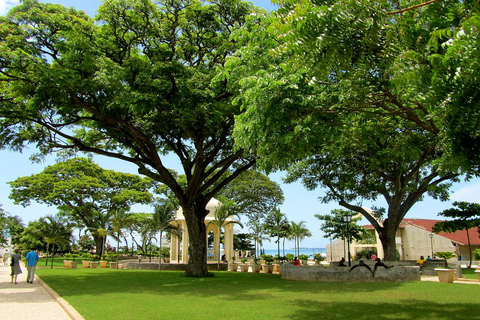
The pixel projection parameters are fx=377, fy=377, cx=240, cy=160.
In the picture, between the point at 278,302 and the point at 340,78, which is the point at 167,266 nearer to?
the point at 278,302

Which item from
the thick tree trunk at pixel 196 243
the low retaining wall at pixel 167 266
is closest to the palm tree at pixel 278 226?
the low retaining wall at pixel 167 266

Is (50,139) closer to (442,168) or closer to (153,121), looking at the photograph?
(153,121)

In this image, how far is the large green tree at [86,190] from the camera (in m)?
37.5

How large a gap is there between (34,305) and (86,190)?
30.7 m

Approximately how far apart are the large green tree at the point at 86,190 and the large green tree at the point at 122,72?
61.7 feet

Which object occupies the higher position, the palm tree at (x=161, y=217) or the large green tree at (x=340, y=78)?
the large green tree at (x=340, y=78)

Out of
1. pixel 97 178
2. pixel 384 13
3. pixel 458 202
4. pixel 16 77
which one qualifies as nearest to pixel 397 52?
pixel 384 13

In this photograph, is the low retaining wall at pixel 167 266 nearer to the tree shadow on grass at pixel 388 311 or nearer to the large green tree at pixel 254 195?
the large green tree at pixel 254 195

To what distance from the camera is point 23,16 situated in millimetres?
14961

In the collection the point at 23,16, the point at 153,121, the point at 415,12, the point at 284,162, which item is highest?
the point at 23,16

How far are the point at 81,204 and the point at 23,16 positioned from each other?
2958 centimetres

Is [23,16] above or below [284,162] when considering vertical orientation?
above

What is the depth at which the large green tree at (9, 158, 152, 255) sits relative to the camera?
123 feet

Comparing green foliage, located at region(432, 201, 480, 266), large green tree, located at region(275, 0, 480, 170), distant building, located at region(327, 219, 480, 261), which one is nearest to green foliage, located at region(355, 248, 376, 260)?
distant building, located at region(327, 219, 480, 261)
